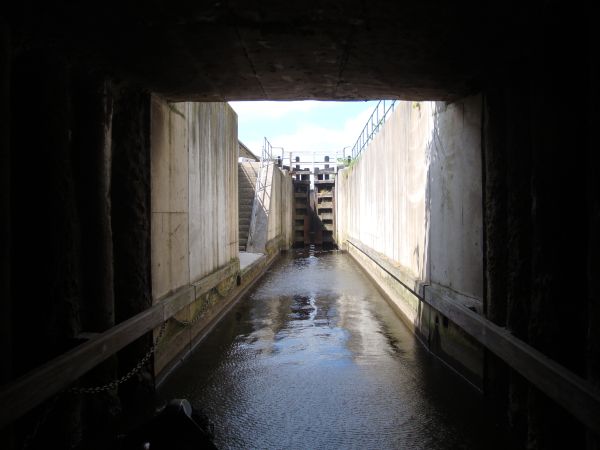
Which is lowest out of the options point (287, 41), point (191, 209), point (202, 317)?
point (202, 317)

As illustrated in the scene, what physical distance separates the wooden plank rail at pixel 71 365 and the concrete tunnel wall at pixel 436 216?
10.7ft

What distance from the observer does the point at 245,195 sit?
771 inches

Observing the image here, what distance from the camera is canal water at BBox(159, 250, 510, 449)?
3881mm

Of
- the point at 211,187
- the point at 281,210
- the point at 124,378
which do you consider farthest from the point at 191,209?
the point at 281,210

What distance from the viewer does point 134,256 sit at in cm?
460

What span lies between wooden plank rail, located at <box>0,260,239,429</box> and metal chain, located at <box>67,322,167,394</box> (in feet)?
0.72

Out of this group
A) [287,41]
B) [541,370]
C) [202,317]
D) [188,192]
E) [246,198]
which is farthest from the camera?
[246,198]

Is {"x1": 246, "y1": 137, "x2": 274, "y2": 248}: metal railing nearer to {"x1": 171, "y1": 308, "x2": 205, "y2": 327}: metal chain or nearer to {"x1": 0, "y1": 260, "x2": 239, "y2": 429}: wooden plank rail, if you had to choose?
{"x1": 171, "y1": 308, "x2": 205, "y2": 327}: metal chain

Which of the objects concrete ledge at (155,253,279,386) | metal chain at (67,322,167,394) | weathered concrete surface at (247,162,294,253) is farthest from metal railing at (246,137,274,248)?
metal chain at (67,322,167,394)

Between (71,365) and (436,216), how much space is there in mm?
4607

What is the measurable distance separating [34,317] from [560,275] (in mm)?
3601

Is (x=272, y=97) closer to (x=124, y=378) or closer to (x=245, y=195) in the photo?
(x=124, y=378)

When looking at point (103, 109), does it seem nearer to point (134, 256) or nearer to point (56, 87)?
point (56, 87)

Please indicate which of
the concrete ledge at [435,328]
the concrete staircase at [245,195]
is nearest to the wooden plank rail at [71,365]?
the concrete ledge at [435,328]
